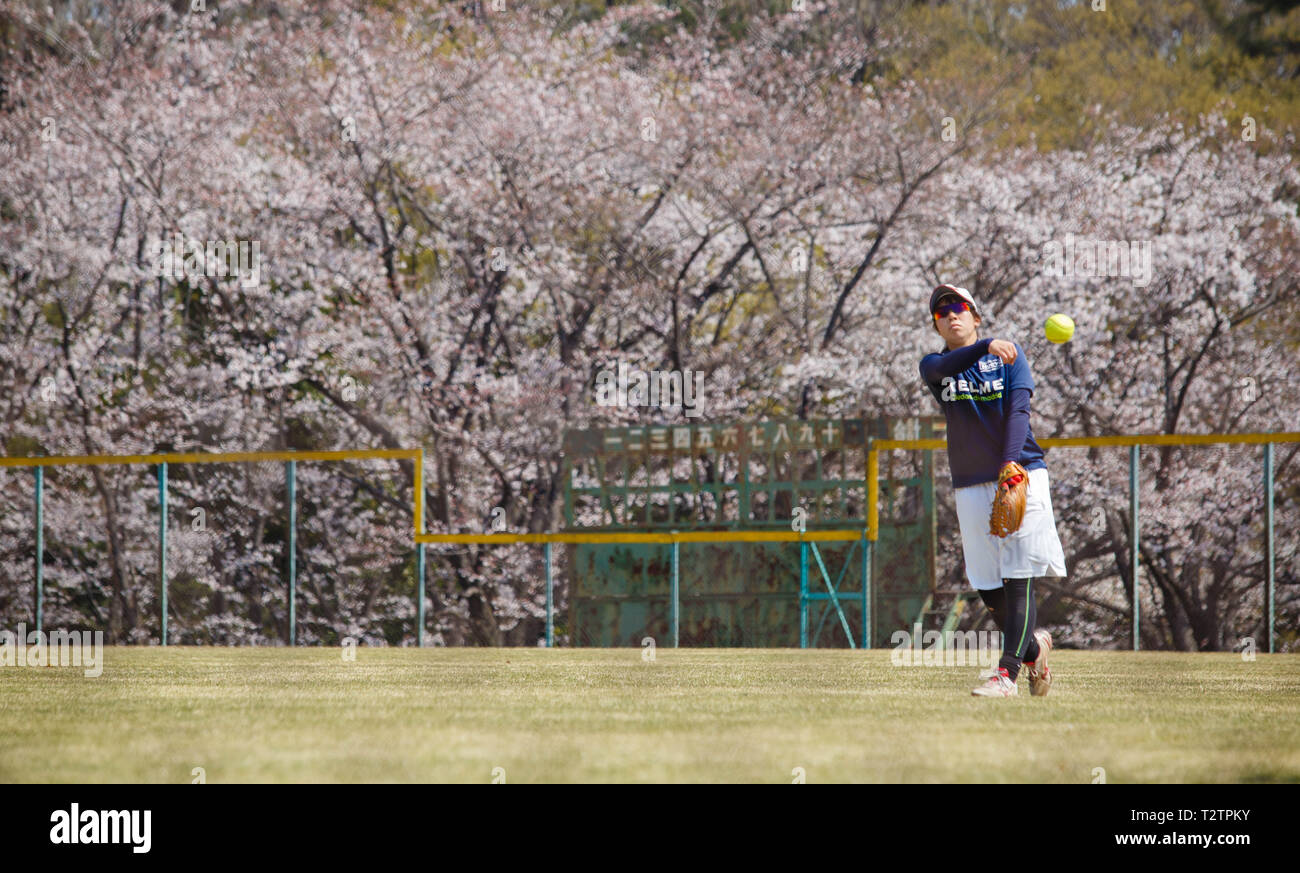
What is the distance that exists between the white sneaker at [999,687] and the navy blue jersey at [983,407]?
680mm

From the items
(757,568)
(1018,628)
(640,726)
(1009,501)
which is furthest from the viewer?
(757,568)

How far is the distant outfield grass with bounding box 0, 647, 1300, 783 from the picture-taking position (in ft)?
10.8

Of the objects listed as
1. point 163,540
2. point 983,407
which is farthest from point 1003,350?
point 163,540

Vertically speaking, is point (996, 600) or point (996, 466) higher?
point (996, 466)

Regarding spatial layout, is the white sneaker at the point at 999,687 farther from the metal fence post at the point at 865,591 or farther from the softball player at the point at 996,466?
the metal fence post at the point at 865,591

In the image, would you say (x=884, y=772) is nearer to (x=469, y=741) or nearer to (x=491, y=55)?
(x=469, y=741)

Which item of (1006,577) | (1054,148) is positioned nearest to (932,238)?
(1054,148)

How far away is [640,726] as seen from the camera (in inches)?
161

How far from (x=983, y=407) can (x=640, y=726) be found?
1973 millimetres

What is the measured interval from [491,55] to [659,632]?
9.41 m

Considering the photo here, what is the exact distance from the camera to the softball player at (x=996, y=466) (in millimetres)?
5242

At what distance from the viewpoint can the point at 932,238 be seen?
19609 mm

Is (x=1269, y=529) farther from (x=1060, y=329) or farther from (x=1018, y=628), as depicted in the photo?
(x=1018, y=628)

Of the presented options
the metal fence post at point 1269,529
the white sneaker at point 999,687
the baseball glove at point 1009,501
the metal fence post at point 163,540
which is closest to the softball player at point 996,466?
the white sneaker at point 999,687
